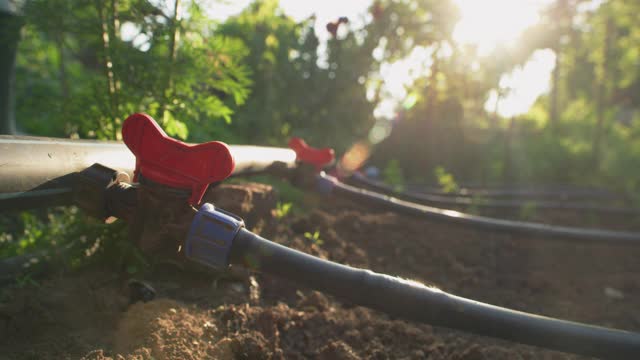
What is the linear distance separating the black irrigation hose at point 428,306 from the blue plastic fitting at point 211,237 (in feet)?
0.08

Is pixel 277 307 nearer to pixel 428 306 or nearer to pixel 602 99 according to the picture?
pixel 428 306

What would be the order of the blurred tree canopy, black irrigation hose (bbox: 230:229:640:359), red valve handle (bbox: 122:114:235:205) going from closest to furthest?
black irrigation hose (bbox: 230:229:640:359)
red valve handle (bbox: 122:114:235:205)
the blurred tree canopy

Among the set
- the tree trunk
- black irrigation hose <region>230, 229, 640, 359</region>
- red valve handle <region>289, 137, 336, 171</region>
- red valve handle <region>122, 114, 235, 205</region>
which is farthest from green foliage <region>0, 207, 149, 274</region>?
the tree trunk

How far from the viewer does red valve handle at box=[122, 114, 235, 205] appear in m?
1.39

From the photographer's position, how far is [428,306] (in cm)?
129

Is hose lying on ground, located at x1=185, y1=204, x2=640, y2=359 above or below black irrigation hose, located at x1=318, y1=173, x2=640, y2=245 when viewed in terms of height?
above

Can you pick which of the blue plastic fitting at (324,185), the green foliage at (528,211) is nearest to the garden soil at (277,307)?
the blue plastic fitting at (324,185)

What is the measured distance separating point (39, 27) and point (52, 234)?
3.87 feet

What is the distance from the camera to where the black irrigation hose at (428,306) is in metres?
1.27

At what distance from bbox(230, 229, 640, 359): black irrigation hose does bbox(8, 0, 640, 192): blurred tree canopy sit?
4.74 ft

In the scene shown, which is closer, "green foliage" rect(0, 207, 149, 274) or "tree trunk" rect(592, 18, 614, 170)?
"green foliage" rect(0, 207, 149, 274)

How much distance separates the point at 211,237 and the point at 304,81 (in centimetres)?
593

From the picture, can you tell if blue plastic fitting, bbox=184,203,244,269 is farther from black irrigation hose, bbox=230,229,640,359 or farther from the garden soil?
the garden soil

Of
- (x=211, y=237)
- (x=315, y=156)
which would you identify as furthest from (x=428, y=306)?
(x=315, y=156)
